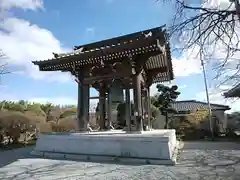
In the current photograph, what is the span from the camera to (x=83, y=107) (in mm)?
10633

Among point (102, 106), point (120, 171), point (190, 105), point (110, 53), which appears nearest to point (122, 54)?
point (110, 53)

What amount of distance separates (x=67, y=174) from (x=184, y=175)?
111 inches

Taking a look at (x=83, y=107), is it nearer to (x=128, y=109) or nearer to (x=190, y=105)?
(x=128, y=109)

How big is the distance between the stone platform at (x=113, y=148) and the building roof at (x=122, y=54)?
2.94 m

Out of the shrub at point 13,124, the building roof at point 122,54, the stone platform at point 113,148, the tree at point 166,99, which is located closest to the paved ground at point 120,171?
the stone platform at point 113,148

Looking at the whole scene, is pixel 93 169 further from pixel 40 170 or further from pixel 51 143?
pixel 51 143

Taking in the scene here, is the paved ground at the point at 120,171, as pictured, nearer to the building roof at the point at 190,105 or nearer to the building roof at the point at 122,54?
the building roof at the point at 122,54

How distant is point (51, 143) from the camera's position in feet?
32.7

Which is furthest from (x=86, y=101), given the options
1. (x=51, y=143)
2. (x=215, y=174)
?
(x=215, y=174)

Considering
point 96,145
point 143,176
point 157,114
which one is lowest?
point 143,176

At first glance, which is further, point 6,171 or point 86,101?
point 86,101

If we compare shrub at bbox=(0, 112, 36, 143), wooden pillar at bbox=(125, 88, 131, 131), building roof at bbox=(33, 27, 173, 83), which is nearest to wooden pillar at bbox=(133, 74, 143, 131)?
wooden pillar at bbox=(125, 88, 131, 131)

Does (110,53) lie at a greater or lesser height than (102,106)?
greater

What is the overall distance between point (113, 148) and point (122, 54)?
3420 millimetres
